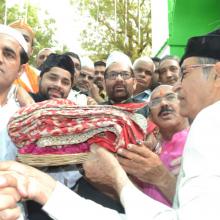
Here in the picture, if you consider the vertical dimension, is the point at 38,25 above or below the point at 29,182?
below

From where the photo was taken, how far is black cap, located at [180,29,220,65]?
7.35 feet

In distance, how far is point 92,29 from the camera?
82.9 ft

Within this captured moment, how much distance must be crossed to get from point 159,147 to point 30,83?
7.01 ft

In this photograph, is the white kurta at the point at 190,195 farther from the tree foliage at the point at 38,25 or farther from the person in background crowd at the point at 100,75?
the tree foliage at the point at 38,25

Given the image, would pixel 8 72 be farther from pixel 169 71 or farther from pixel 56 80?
pixel 169 71

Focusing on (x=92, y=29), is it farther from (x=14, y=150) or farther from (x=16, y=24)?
(x=14, y=150)

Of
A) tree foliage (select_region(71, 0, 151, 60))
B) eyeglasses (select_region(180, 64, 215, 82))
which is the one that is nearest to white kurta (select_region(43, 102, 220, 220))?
eyeglasses (select_region(180, 64, 215, 82))

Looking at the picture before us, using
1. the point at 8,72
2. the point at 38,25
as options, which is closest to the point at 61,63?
the point at 8,72

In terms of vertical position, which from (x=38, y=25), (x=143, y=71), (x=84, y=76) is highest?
(x=143, y=71)

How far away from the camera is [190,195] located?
1.41 m

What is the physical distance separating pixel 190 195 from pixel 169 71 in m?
4.15

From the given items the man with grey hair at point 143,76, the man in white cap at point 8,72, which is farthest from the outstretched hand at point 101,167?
the man with grey hair at point 143,76

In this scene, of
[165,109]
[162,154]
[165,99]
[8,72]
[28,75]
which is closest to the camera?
[8,72]

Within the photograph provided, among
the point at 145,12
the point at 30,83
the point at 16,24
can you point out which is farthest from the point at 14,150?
the point at 145,12
